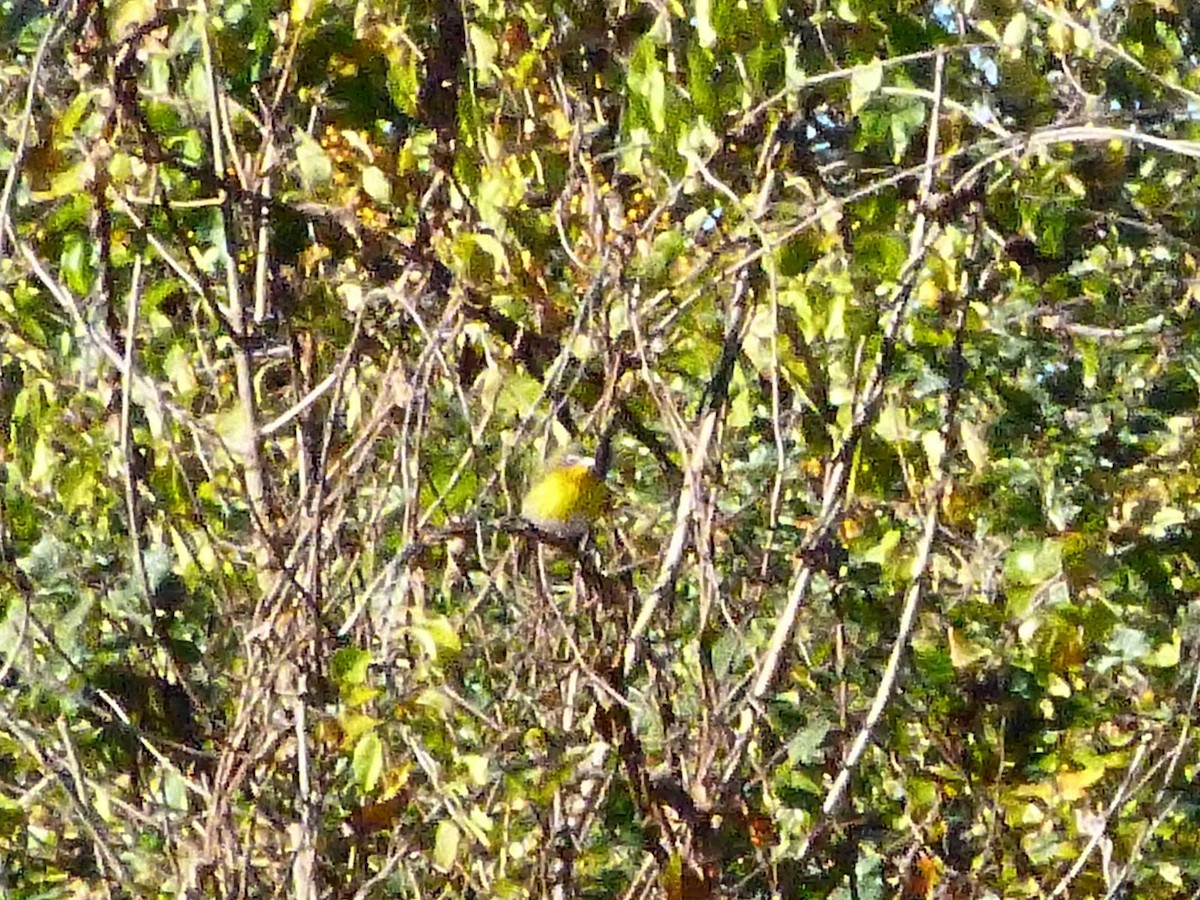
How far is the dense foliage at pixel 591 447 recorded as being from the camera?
1478 mm

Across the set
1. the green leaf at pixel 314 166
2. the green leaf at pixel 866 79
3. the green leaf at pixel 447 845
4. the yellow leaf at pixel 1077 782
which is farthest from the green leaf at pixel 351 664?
the yellow leaf at pixel 1077 782

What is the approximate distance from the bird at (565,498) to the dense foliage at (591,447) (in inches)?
1.0

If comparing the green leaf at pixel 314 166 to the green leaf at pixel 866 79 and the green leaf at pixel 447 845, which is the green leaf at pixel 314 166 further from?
the green leaf at pixel 447 845

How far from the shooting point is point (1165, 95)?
6.14ft

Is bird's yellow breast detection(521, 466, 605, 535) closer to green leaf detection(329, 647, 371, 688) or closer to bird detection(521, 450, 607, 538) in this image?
bird detection(521, 450, 607, 538)

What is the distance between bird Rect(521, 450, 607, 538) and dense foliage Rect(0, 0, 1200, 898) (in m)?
0.03

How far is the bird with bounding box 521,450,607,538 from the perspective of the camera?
148cm

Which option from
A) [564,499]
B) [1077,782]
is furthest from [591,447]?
[1077,782]

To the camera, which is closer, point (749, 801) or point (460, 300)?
point (460, 300)

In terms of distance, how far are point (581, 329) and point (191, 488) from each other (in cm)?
43

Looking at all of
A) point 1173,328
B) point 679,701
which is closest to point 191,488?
point 679,701

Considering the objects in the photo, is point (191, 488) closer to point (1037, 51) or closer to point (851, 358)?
point (851, 358)

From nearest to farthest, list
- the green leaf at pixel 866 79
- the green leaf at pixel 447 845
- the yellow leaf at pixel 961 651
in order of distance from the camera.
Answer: the green leaf at pixel 866 79, the green leaf at pixel 447 845, the yellow leaf at pixel 961 651

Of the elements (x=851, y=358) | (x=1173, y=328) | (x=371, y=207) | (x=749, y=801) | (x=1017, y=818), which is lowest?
(x=1017, y=818)
